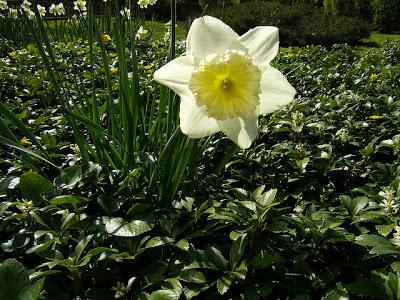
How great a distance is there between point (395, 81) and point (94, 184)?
109 inches

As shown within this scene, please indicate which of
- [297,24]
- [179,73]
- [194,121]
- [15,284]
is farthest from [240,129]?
[297,24]

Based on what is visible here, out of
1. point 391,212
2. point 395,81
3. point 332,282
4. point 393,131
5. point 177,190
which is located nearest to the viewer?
point 332,282

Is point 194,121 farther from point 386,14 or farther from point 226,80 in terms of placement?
point 386,14

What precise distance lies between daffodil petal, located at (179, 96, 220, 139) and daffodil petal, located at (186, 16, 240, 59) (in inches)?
6.0

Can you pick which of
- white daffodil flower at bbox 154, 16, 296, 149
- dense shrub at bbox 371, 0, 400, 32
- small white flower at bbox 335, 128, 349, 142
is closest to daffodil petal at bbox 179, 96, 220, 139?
white daffodil flower at bbox 154, 16, 296, 149

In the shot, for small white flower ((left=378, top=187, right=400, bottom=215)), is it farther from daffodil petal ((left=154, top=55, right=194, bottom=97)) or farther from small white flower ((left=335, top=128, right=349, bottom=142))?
daffodil petal ((left=154, top=55, right=194, bottom=97))

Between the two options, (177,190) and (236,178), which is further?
(236,178)

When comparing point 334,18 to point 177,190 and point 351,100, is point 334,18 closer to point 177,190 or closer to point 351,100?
point 351,100

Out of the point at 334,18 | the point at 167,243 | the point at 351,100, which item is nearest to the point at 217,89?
the point at 167,243

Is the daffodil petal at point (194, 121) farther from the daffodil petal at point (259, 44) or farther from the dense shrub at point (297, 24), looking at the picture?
the dense shrub at point (297, 24)

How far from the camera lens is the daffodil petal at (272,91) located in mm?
1225

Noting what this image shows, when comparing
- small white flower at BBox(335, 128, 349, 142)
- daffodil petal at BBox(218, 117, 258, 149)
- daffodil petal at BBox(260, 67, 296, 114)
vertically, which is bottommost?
small white flower at BBox(335, 128, 349, 142)

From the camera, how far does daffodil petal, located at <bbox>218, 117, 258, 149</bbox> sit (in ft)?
3.98

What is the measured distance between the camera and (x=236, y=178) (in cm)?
181
